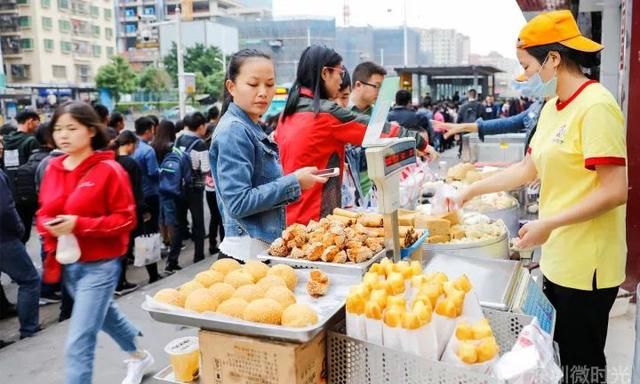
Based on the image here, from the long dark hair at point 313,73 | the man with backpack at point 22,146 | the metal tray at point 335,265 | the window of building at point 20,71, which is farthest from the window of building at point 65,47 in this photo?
the metal tray at point 335,265

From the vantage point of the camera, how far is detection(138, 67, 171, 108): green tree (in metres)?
49.8

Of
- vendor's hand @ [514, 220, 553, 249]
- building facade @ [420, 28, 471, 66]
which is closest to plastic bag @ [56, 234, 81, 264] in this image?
vendor's hand @ [514, 220, 553, 249]

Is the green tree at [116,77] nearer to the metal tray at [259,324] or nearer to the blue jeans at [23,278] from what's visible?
the blue jeans at [23,278]

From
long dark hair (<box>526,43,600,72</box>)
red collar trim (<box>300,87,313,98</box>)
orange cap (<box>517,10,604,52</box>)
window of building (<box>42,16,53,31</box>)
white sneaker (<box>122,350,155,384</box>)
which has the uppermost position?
window of building (<box>42,16,53,31</box>)

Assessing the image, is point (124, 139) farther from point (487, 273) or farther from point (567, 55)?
point (567, 55)

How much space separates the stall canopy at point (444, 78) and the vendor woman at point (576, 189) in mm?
15219

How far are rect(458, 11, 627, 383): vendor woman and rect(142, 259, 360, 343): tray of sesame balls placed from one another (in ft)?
2.56

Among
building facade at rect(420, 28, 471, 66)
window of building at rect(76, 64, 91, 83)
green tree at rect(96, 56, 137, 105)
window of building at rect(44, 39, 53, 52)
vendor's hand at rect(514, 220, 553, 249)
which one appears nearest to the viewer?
vendor's hand at rect(514, 220, 553, 249)

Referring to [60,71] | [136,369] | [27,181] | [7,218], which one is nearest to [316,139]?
[136,369]

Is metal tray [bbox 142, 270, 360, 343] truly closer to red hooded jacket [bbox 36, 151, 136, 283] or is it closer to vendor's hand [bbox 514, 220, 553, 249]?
vendor's hand [bbox 514, 220, 553, 249]

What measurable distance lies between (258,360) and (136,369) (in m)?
2.43

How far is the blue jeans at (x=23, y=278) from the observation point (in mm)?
4223

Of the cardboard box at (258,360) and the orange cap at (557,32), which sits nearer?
the cardboard box at (258,360)

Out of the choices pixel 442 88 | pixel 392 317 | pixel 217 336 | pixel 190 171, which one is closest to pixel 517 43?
pixel 392 317
